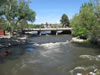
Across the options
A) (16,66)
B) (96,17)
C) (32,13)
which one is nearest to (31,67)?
(16,66)

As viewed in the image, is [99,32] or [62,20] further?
[62,20]

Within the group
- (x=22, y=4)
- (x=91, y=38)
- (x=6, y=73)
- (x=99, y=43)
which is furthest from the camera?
(x=22, y=4)

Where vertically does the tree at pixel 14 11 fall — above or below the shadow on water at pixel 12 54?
above

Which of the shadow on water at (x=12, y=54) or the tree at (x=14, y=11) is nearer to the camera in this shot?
the shadow on water at (x=12, y=54)

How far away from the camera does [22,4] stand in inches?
2000

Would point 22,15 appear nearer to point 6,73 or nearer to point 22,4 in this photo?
point 22,4

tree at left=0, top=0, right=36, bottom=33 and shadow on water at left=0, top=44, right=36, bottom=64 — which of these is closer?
shadow on water at left=0, top=44, right=36, bottom=64

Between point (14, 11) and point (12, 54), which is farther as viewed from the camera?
point (14, 11)

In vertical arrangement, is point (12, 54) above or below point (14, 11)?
below

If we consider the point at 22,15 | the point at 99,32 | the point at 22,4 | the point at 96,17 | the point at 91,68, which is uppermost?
the point at 22,4

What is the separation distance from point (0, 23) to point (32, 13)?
14.6m

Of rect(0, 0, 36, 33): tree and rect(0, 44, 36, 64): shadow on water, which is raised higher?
rect(0, 0, 36, 33): tree

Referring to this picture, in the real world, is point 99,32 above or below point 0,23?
below

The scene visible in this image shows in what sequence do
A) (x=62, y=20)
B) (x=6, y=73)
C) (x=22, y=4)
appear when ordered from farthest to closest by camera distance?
(x=62, y=20) → (x=22, y=4) → (x=6, y=73)
